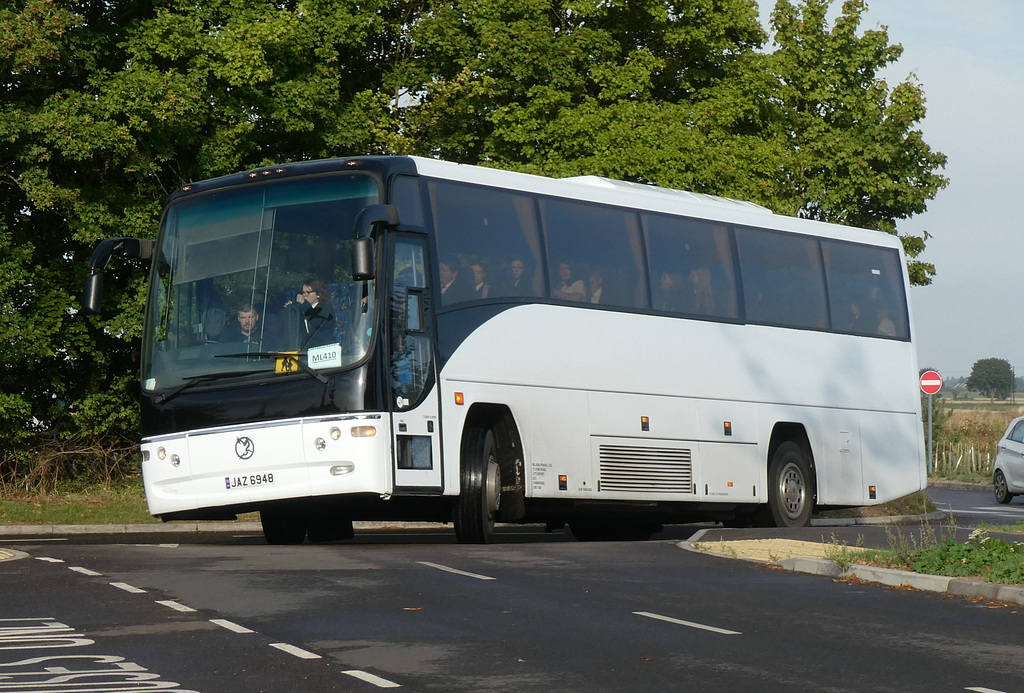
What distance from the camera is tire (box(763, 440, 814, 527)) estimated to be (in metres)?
21.2

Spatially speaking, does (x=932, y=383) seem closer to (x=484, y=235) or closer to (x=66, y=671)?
(x=484, y=235)

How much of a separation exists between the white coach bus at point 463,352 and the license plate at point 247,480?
18 mm

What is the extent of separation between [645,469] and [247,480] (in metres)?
5.13

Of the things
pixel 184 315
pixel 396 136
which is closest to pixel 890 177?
pixel 396 136

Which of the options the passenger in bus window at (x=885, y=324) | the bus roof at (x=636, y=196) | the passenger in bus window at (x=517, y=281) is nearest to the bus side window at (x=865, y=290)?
the passenger in bus window at (x=885, y=324)

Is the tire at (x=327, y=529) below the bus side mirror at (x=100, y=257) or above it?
below

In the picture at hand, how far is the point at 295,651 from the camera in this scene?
932 cm

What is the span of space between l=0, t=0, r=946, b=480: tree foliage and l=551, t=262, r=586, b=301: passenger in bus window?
419 inches

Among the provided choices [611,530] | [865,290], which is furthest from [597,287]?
[865,290]

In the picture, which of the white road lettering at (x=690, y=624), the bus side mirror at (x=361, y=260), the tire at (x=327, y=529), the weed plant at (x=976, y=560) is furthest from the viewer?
the tire at (x=327, y=529)

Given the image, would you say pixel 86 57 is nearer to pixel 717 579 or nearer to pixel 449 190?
pixel 449 190

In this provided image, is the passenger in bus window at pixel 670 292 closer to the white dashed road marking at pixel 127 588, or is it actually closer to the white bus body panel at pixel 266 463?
the white bus body panel at pixel 266 463

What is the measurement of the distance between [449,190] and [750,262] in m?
5.54

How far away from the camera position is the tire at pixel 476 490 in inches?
659
